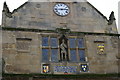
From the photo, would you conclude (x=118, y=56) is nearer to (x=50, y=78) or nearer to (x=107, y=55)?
(x=107, y=55)

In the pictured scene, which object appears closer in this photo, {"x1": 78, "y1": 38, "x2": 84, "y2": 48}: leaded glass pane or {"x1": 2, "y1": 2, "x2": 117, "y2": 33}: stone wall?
{"x1": 2, "y1": 2, "x2": 117, "y2": 33}: stone wall

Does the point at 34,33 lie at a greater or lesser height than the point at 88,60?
greater

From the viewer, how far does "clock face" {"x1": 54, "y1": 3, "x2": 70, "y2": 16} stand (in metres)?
14.7

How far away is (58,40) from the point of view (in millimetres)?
13750

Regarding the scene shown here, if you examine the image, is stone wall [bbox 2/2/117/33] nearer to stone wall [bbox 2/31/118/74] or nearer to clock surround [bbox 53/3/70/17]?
clock surround [bbox 53/3/70/17]

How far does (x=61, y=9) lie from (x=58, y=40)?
7.62 ft

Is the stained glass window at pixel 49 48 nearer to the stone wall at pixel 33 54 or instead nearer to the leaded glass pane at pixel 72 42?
the stone wall at pixel 33 54

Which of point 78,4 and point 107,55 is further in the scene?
point 78,4

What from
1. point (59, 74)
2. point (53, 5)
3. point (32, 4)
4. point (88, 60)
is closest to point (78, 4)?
point (53, 5)

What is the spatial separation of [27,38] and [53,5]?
3078mm

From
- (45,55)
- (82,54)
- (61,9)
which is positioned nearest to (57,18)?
(61,9)

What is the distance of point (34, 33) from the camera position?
13531 mm

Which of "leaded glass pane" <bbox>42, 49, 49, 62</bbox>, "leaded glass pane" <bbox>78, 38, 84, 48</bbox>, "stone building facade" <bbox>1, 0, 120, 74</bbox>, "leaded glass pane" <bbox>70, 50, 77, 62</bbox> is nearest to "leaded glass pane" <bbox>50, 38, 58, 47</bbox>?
"stone building facade" <bbox>1, 0, 120, 74</bbox>

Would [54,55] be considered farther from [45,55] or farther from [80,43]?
[80,43]
